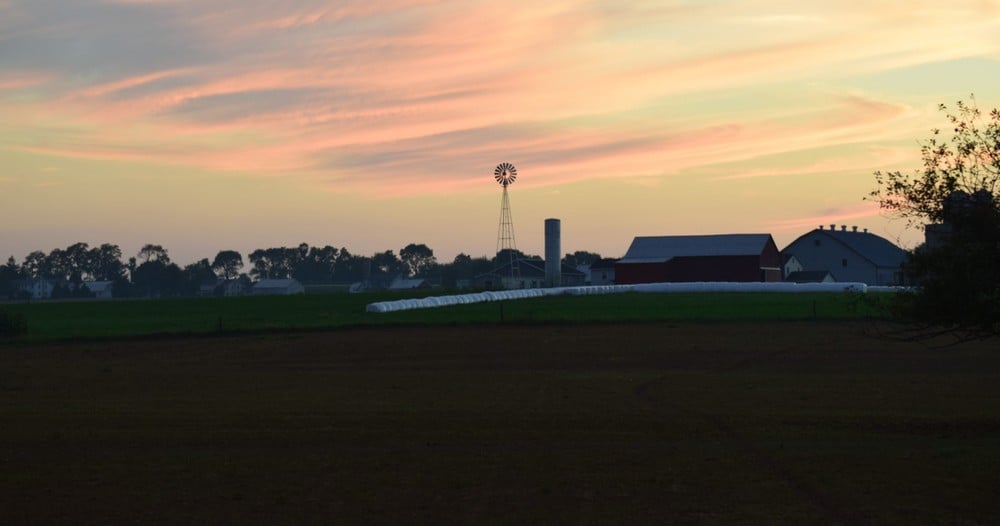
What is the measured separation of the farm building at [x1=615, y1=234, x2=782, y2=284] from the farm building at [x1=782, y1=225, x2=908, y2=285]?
1443 cm

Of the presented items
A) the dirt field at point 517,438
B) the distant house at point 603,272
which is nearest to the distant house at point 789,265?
the distant house at point 603,272

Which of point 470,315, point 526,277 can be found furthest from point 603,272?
point 470,315

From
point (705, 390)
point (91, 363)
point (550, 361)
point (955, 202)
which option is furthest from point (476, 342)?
point (955, 202)

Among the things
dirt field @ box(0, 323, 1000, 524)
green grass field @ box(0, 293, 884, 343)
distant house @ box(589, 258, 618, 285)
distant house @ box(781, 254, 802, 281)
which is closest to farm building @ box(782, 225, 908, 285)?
distant house @ box(781, 254, 802, 281)

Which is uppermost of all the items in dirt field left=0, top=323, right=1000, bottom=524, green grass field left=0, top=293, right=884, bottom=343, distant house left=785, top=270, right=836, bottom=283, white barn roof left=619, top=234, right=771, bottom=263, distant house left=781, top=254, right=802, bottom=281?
white barn roof left=619, top=234, right=771, bottom=263

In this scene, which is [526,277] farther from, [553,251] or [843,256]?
[843,256]

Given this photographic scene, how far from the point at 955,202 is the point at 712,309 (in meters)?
48.8

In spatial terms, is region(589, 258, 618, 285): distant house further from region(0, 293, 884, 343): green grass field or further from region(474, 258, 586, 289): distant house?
region(0, 293, 884, 343): green grass field

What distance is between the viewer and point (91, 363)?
46125mm

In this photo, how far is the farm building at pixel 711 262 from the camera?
5212 inches

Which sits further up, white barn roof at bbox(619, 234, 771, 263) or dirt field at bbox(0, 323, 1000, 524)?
white barn roof at bbox(619, 234, 771, 263)

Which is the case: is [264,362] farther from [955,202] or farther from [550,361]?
[955,202]

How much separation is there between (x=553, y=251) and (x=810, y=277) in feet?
111

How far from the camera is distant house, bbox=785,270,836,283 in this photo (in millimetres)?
145375
